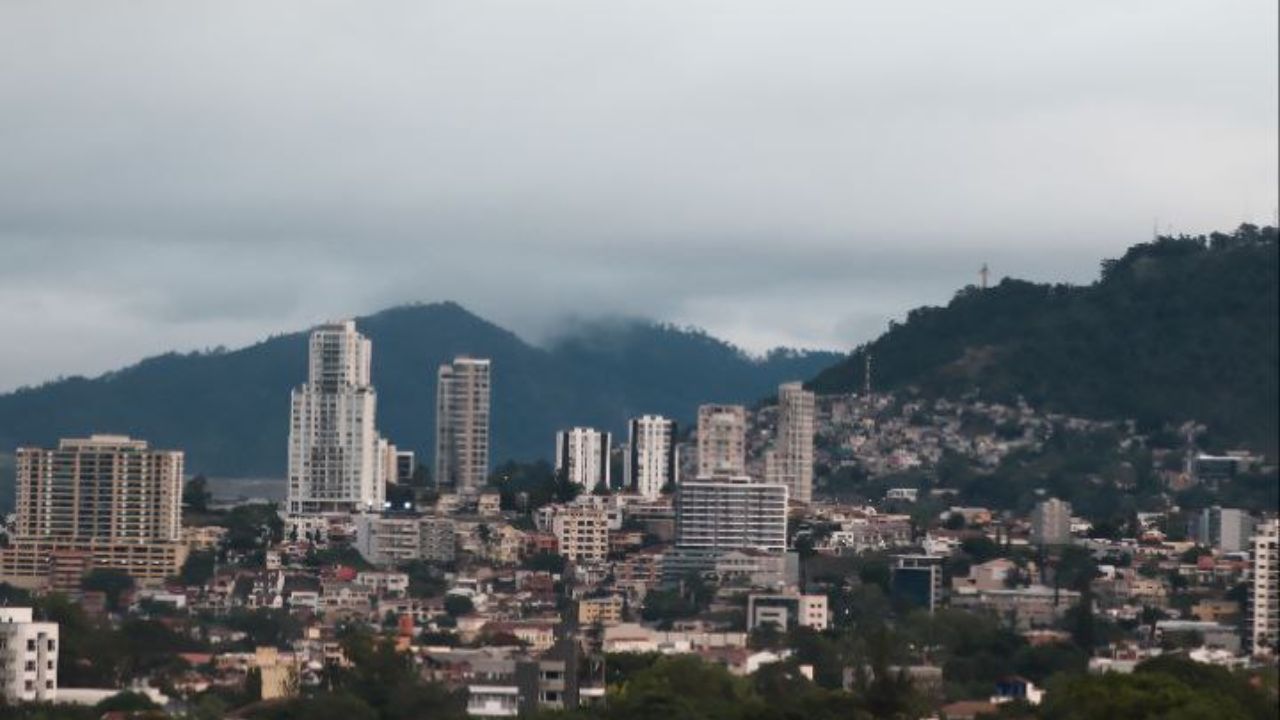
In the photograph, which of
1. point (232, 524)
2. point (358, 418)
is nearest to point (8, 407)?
point (358, 418)

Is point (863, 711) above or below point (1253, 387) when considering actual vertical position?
below

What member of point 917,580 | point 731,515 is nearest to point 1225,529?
point 731,515

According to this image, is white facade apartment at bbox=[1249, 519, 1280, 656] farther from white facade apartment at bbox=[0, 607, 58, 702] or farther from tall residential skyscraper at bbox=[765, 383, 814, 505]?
tall residential skyscraper at bbox=[765, 383, 814, 505]

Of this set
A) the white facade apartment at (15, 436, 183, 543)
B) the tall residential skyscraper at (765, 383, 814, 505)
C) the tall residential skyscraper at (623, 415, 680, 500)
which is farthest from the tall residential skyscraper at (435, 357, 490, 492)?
the white facade apartment at (15, 436, 183, 543)

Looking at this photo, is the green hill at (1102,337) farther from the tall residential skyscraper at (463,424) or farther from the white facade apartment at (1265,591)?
the white facade apartment at (1265,591)

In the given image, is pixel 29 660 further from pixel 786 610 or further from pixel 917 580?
pixel 917 580

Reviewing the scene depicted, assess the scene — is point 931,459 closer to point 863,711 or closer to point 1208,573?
point 1208,573
